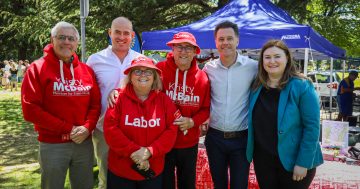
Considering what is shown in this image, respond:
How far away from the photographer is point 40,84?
298 centimetres

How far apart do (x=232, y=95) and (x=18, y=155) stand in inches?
218

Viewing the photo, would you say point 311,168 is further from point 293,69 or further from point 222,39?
point 222,39

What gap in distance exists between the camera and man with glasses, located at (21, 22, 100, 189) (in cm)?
297

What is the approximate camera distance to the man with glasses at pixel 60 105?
9.73 ft

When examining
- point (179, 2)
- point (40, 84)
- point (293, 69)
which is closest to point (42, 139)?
point (40, 84)

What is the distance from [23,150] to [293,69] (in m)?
6.45

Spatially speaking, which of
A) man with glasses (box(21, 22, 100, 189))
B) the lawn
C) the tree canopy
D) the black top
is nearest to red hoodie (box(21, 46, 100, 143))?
man with glasses (box(21, 22, 100, 189))

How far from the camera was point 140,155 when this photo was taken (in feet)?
9.09

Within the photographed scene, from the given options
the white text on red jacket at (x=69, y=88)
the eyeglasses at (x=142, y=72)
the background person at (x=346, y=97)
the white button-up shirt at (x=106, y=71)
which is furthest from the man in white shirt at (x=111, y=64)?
the background person at (x=346, y=97)

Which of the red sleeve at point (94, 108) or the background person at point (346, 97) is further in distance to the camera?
the background person at point (346, 97)

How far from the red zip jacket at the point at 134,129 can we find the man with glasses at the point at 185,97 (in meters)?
0.27

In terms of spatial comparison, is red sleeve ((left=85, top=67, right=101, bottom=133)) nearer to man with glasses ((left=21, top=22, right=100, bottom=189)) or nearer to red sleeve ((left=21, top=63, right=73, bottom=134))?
man with glasses ((left=21, top=22, right=100, bottom=189))

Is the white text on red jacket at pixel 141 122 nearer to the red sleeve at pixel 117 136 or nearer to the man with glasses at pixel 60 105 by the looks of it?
the red sleeve at pixel 117 136

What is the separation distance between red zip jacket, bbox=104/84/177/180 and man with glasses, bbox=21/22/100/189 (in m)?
0.39
